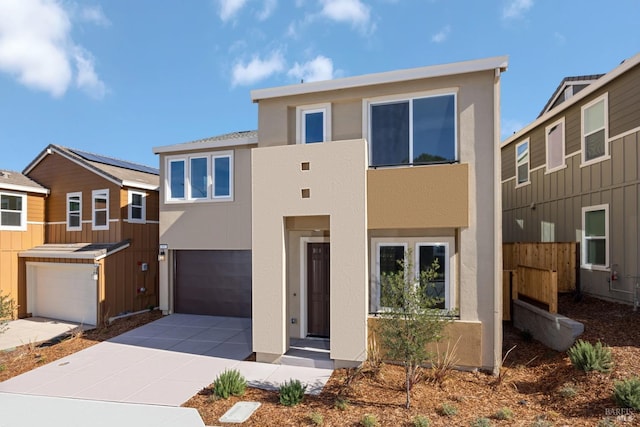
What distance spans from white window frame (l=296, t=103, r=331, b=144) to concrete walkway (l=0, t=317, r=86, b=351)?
33.0 ft

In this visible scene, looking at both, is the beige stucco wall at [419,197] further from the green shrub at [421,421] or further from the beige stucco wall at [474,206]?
the green shrub at [421,421]

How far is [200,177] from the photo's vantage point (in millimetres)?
12125

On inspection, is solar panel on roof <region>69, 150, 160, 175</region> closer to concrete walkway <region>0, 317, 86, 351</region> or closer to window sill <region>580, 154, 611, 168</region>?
concrete walkway <region>0, 317, 86, 351</region>

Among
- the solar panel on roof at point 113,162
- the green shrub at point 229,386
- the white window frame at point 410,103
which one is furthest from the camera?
the solar panel on roof at point 113,162

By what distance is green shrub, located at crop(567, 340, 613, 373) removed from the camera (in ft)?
19.9

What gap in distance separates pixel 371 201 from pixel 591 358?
4.97 m

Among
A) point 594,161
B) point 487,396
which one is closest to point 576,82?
point 594,161

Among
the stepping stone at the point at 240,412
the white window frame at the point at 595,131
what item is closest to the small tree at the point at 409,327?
the stepping stone at the point at 240,412

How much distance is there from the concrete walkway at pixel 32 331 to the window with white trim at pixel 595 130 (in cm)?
1802

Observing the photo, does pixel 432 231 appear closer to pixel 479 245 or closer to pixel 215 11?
pixel 479 245

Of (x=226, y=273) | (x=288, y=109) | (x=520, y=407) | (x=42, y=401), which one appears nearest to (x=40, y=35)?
(x=288, y=109)

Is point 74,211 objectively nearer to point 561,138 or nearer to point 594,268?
point 594,268

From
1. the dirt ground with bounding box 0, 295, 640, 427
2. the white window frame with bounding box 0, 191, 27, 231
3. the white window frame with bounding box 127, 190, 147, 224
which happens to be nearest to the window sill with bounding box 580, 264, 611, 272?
the dirt ground with bounding box 0, 295, 640, 427

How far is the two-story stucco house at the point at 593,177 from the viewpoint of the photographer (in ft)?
30.8
